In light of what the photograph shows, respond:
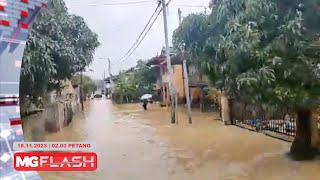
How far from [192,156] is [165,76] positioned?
19.4 m

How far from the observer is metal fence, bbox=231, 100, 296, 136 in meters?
10.4

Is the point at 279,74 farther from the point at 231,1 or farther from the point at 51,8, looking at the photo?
the point at 51,8

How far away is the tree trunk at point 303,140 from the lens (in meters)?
7.80

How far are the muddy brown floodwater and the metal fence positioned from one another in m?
0.41

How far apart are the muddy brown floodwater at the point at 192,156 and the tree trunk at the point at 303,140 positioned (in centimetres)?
31

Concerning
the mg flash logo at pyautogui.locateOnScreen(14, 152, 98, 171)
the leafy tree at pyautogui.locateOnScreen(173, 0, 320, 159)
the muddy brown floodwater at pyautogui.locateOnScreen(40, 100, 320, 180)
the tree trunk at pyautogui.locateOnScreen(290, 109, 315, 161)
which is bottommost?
the muddy brown floodwater at pyautogui.locateOnScreen(40, 100, 320, 180)

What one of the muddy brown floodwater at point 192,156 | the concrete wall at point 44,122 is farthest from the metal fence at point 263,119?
the concrete wall at point 44,122

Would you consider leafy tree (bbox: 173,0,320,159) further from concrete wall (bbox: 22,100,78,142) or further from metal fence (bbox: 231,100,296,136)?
concrete wall (bbox: 22,100,78,142)

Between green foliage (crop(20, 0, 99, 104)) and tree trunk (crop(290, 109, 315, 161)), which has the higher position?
green foliage (crop(20, 0, 99, 104))

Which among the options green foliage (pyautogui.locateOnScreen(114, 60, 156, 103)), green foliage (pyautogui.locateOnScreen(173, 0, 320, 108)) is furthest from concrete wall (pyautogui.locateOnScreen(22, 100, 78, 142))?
green foliage (pyautogui.locateOnScreen(114, 60, 156, 103))

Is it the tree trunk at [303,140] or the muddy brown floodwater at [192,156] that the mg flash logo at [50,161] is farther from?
the tree trunk at [303,140]

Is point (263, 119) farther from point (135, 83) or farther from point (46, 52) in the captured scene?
point (135, 83)

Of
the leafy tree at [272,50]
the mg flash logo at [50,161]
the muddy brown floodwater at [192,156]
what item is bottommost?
the muddy brown floodwater at [192,156]

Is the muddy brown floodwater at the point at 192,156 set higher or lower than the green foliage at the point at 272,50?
lower
